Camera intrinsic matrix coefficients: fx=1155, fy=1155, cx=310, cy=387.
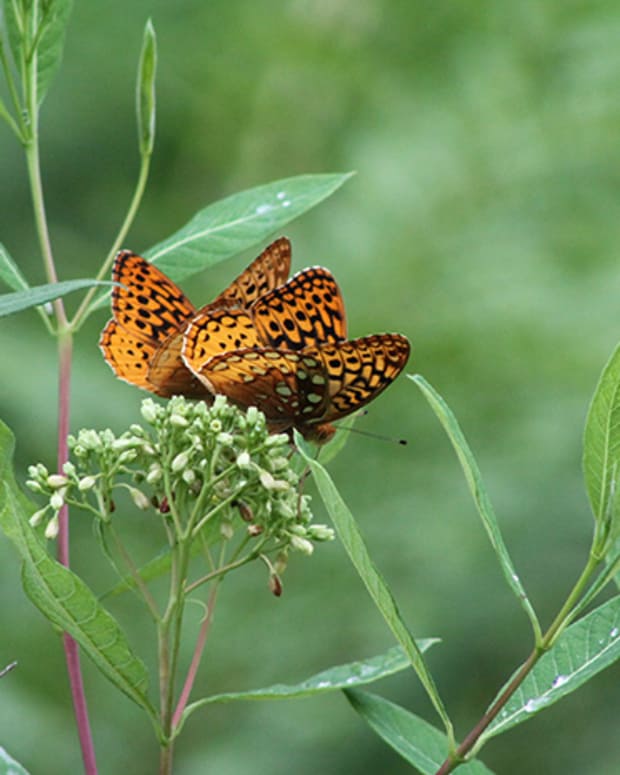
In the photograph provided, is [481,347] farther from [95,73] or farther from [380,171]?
[95,73]

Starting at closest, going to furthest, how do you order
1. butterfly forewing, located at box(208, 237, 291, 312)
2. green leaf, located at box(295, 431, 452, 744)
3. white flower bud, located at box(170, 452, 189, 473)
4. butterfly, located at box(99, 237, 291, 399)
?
green leaf, located at box(295, 431, 452, 744), white flower bud, located at box(170, 452, 189, 473), butterfly, located at box(99, 237, 291, 399), butterfly forewing, located at box(208, 237, 291, 312)

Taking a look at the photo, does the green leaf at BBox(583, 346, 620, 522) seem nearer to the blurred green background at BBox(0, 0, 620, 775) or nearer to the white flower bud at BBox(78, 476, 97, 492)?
the white flower bud at BBox(78, 476, 97, 492)

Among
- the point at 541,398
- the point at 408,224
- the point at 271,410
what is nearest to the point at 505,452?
the point at 541,398

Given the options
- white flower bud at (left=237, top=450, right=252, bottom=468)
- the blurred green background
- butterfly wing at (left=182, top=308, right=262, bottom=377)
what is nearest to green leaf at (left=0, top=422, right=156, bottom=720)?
white flower bud at (left=237, top=450, right=252, bottom=468)

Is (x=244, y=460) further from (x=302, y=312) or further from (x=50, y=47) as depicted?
(x=50, y=47)

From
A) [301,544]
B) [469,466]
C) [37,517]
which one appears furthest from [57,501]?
[469,466]

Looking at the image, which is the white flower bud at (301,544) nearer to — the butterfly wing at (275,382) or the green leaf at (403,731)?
the green leaf at (403,731)

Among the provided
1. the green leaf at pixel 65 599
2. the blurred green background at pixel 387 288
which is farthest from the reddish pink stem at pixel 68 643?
the blurred green background at pixel 387 288
